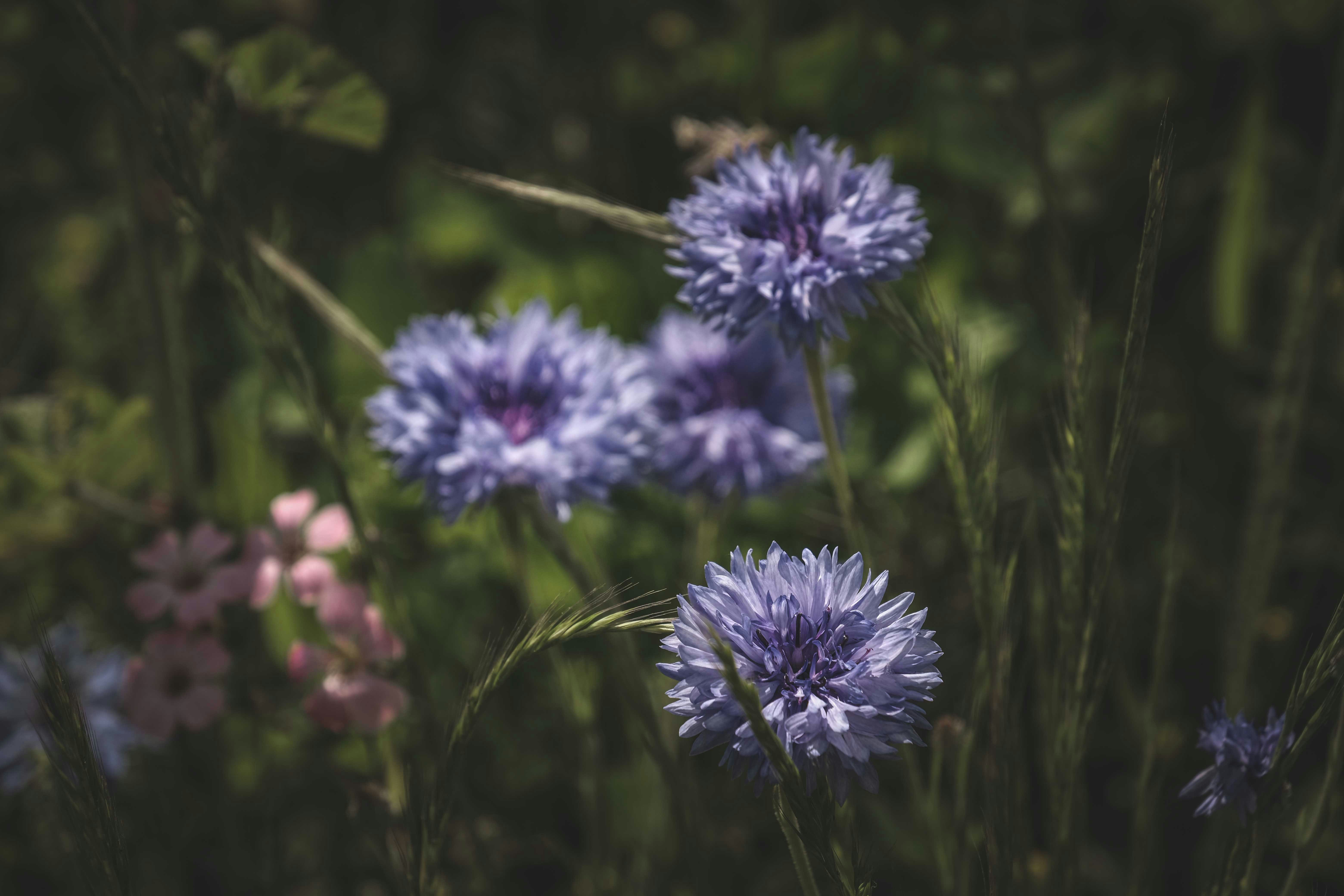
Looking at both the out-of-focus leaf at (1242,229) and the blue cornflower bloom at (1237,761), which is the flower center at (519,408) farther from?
the out-of-focus leaf at (1242,229)

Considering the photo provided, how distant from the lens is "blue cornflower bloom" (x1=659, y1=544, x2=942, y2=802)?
34cm

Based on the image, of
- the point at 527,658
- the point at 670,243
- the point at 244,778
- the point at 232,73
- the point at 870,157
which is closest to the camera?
the point at 527,658

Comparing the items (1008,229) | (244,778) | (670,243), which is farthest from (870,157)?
(244,778)

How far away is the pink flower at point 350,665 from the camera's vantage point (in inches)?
22.8

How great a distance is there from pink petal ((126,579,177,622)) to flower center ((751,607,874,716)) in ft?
1.45

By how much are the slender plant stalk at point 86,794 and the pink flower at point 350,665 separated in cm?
18

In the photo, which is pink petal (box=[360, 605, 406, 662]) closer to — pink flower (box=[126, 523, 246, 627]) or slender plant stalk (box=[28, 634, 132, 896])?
pink flower (box=[126, 523, 246, 627])

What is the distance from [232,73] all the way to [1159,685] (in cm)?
63

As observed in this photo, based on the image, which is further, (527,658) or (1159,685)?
(1159,685)

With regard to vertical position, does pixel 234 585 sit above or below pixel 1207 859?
above

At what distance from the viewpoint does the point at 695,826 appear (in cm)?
53

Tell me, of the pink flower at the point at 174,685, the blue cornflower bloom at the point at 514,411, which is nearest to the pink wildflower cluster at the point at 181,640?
the pink flower at the point at 174,685

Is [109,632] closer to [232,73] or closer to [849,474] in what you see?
[232,73]

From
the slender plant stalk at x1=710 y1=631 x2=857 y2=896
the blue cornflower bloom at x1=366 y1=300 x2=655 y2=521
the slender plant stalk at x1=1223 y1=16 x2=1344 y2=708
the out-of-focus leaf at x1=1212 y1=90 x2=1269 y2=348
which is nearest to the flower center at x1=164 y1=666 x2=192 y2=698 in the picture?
the blue cornflower bloom at x1=366 y1=300 x2=655 y2=521
